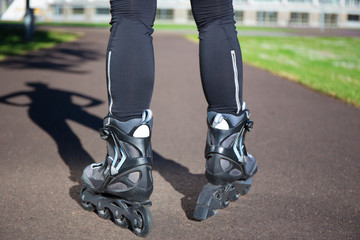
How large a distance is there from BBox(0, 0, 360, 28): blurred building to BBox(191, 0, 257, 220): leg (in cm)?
5576

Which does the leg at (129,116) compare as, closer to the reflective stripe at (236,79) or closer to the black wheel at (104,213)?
the black wheel at (104,213)

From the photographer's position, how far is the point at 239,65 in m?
1.79

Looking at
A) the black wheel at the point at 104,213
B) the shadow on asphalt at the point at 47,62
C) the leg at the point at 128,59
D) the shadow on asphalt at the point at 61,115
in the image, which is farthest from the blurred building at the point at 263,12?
the black wheel at the point at 104,213

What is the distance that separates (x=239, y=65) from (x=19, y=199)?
117 cm

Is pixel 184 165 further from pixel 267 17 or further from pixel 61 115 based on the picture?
pixel 267 17

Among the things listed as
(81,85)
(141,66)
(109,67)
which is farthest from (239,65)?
(81,85)

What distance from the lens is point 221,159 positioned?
1.73 metres

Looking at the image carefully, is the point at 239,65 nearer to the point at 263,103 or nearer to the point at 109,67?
the point at 109,67

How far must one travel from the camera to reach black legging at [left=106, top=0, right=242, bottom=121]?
1621 mm

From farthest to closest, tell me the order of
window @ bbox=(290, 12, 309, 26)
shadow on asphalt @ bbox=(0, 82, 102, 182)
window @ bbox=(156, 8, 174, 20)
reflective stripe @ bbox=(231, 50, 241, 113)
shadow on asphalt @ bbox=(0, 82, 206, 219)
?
1. window @ bbox=(290, 12, 309, 26)
2. window @ bbox=(156, 8, 174, 20)
3. shadow on asphalt @ bbox=(0, 82, 102, 182)
4. shadow on asphalt @ bbox=(0, 82, 206, 219)
5. reflective stripe @ bbox=(231, 50, 241, 113)

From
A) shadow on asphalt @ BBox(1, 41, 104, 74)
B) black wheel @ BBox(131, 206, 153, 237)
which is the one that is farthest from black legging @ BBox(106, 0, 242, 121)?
shadow on asphalt @ BBox(1, 41, 104, 74)

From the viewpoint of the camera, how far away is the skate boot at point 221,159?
1.71 m

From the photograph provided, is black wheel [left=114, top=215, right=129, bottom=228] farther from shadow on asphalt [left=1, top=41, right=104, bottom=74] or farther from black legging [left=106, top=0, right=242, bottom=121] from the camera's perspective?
shadow on asphalt [left=1, top=41, right=104, bottom=74]

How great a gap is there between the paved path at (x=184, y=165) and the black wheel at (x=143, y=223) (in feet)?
0.14
